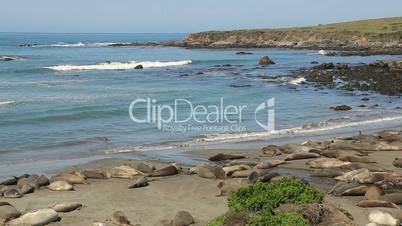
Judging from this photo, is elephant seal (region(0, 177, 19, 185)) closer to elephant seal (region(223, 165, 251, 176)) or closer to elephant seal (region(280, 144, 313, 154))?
elephant seal (region(223, 165, 251, 176))

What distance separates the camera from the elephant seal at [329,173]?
1340cm

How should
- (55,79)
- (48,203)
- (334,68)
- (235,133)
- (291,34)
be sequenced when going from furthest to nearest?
(291,34) → (334,68) → (55,79) → (235,133) → (48,203)

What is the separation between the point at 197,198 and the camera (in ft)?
38.4

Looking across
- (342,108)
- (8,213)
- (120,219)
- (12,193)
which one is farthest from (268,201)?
(342,108)

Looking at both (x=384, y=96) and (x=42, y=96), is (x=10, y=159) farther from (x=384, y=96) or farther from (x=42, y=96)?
(x=384, y=96)

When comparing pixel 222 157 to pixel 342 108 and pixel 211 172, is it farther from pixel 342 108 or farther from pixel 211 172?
pixel 342 108

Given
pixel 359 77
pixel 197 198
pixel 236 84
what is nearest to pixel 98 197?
pixel 197 198

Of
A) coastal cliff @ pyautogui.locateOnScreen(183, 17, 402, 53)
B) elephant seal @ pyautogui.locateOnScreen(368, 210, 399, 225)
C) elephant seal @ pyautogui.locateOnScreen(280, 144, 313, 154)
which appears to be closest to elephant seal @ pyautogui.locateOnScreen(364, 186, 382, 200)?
elephant seal @ pyautogui.locateOnScreen(368, 210, 399, 225)

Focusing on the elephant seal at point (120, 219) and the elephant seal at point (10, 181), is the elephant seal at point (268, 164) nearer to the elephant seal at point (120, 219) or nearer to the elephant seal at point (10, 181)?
the elephant seal at point (120, 219)

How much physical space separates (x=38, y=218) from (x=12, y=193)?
2.27m

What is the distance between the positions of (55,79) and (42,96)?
13.3m

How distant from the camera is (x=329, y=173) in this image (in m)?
13.5

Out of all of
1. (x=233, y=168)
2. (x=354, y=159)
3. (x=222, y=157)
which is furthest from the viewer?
(x=222, y=157)
